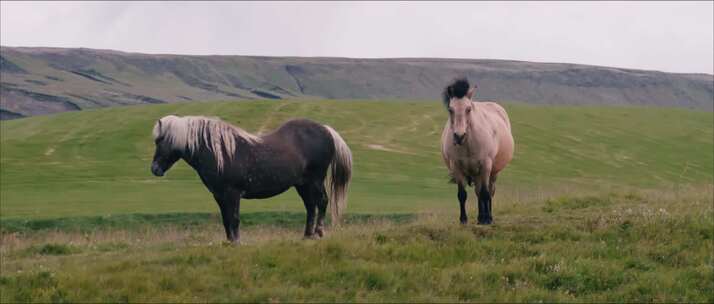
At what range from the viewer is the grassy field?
11336 millimetres

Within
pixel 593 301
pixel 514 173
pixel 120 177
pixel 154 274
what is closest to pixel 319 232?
pixel 154 274

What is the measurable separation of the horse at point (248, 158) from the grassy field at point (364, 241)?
0.83 m

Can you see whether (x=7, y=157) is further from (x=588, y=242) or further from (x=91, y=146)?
(x=588, y=242)

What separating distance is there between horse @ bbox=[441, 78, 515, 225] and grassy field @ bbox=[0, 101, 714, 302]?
75 cm

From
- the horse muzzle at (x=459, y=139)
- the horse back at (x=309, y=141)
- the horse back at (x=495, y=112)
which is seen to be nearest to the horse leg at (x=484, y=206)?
the horse muzzle at (x=459, y=139)

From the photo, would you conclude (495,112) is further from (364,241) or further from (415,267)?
(415,267)

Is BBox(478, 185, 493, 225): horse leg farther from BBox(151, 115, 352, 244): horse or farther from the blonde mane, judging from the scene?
the blonde mane

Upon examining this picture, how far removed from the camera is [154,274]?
37.5 feet

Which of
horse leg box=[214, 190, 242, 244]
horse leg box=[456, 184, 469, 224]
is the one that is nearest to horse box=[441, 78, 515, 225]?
horse leg box=[456, 184, 469, 224]

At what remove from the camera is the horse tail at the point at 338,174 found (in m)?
14.8

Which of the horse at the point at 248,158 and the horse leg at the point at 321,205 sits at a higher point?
the horse at the point at 248,158

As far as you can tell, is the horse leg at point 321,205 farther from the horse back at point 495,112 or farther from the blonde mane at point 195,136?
the horse back at point 495,112

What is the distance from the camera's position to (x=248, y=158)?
13.9m

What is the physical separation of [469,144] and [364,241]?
2694mm
